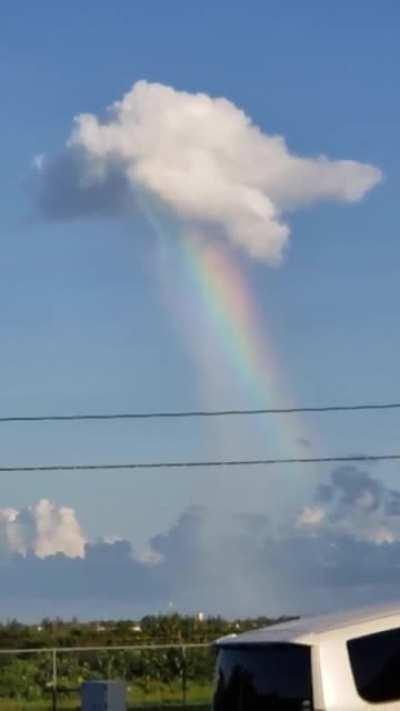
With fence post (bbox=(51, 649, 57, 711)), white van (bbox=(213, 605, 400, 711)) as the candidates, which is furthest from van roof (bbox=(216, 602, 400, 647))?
fence post (bbox=(51, 649, 57, 711))

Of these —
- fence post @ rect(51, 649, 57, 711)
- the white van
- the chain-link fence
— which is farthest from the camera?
the chain-link fence

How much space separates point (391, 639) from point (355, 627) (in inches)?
8.5

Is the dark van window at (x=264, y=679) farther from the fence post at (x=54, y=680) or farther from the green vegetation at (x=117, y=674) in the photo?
the fence post at (x=54, y=680)

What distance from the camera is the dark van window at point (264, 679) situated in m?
9.60

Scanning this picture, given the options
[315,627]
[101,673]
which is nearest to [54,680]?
[101,673]

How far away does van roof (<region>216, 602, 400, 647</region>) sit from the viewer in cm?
979

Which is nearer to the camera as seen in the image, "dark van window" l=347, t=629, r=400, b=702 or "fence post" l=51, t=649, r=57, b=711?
"dark van window" l=347, t=629, r=400, b=702

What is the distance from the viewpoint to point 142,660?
117ft

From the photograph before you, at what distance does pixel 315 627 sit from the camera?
9969 mm

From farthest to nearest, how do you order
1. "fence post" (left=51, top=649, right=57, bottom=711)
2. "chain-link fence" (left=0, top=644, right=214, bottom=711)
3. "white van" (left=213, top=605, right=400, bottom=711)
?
1. "chain-link fence" (left=0, top=644, right=214, bottom=711)
2. "fence post" (left=51, top=649, right=57, bottom=711)
3. "white van" (left=213, top=605, right=400, bottom=711)

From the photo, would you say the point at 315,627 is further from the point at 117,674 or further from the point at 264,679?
the point at 117,674

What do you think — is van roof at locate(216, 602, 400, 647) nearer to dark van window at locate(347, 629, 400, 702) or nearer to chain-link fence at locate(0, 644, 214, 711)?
dark van window at locate(347, 629, 400, 702)

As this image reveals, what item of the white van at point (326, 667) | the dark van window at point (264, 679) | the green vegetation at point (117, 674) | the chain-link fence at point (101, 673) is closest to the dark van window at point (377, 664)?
the white van at point (326, 667)

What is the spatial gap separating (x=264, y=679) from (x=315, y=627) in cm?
43
